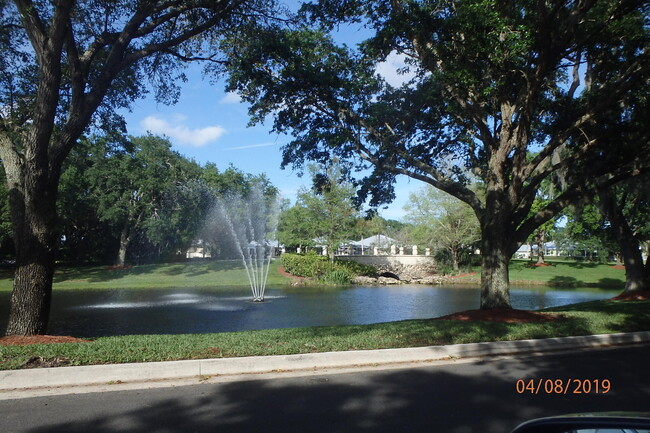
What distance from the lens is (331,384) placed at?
6.88 meters

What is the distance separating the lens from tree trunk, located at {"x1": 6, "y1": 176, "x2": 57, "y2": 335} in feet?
29.9

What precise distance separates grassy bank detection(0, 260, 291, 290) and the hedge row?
1.36 metres

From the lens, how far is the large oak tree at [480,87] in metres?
11.1

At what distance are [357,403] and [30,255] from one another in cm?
704

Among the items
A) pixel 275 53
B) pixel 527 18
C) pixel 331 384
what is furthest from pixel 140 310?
pixel 527 18

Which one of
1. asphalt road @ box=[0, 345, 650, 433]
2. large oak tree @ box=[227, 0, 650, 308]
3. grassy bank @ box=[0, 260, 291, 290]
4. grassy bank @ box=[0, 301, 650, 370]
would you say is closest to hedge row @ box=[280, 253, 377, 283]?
grassy bank @ box=[0, 260, 291, 290]

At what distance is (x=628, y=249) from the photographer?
20.9 metres

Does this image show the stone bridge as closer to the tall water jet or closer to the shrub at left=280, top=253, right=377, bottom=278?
the shrub at left=280, top=253, right=377, bottom=278

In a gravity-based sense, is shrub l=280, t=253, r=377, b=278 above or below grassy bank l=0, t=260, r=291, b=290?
above

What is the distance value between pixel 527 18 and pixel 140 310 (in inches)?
695

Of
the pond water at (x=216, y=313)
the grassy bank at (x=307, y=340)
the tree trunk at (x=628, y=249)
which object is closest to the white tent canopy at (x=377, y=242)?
the pond water at (x=216, y=313)

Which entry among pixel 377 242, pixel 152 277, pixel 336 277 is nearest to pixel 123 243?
pixel 152 277

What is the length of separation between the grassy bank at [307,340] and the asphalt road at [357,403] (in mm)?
1196

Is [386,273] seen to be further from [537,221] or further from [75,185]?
[537,221]
